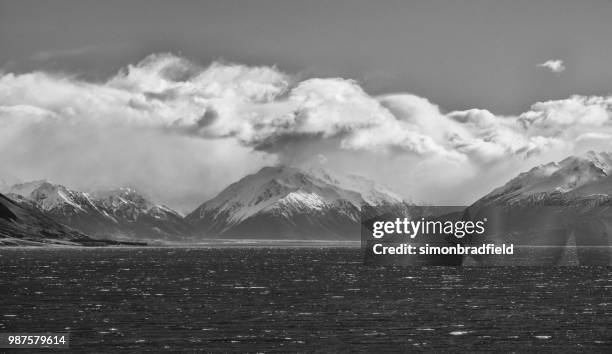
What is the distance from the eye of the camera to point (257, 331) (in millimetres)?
86188

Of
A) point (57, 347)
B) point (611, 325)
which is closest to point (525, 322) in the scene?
point (611, 325)

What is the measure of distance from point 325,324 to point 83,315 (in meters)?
29.7

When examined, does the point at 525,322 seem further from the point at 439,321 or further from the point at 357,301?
the point at 357,301

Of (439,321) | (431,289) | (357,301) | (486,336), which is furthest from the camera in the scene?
(431,289)

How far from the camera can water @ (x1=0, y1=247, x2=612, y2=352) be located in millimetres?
79312

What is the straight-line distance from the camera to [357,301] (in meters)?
121

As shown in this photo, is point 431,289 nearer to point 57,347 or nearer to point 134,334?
point 134,334

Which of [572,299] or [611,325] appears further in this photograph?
[572,299]

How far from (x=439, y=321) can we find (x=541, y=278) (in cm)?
9264

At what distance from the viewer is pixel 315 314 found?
103 meters

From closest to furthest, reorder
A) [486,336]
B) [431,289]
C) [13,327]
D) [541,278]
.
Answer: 1. [486,336]
2. [13,327]
3. [431,289]
4. [541,278]

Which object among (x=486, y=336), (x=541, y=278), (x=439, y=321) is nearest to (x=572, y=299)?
(x=439, y=321)

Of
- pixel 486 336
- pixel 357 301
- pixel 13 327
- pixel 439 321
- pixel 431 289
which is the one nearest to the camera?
pixel 486 336

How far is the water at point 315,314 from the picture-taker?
79312 millimetres
